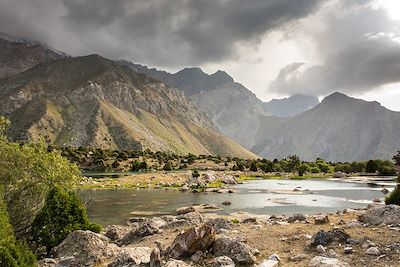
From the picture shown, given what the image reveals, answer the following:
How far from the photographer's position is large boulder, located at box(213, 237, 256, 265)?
2050cm

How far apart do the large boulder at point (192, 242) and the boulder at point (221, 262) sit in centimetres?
197

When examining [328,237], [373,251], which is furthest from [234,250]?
[373,251]

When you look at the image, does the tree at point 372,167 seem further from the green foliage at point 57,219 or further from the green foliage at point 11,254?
the green foliage at point 11,254

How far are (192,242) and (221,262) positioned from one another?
2.71 meters

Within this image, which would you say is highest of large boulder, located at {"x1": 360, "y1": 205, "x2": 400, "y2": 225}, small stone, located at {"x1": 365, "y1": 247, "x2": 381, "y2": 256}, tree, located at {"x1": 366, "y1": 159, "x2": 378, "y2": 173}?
tree, located at {"x1": 366, "y1": 159, "x2": 378, "y2": 173}

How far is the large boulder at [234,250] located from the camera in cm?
2050

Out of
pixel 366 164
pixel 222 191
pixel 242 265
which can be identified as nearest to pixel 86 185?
pixel 222 191

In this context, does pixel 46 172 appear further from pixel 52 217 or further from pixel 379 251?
pixel 379 251

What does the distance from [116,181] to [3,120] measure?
→ 82.3 metres

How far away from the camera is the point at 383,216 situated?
86.9 feet

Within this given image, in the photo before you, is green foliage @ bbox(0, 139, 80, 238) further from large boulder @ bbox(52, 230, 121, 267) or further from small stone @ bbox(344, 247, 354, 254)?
small stone @ bbox(344, 247, 354, 254)

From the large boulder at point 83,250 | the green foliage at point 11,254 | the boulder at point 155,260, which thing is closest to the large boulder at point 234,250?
the boulder at point 155,260

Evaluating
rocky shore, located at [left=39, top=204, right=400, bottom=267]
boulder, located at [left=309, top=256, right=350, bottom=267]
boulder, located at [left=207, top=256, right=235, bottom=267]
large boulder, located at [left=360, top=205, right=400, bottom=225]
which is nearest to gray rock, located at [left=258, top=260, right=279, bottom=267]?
rocky shore, located at [left=39, top=204, right=400, bottom=267]

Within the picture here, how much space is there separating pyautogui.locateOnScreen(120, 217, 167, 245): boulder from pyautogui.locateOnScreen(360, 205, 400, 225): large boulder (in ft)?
54.3
